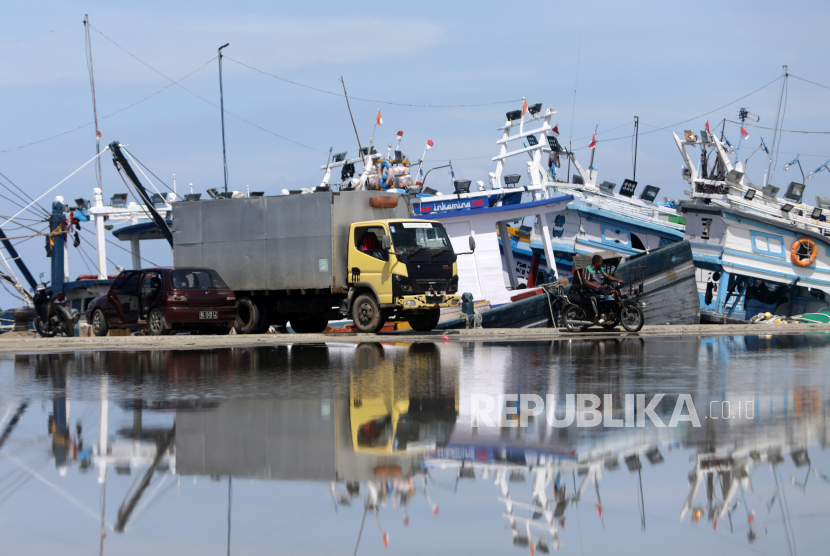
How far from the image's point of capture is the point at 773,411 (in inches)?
282

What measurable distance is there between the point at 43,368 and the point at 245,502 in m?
9.45

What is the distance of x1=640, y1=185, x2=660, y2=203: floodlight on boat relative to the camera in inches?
1650

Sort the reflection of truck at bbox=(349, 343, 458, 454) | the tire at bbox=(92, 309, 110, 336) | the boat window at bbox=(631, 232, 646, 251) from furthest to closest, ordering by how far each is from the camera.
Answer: the boat window at bbox=(631, 232, 646, 251)
the tire at bbox=(92, 309, 110, 336)
the reflection of truck at bbox=(349, 343, 458, 454)

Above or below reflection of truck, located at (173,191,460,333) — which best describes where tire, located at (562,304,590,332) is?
below

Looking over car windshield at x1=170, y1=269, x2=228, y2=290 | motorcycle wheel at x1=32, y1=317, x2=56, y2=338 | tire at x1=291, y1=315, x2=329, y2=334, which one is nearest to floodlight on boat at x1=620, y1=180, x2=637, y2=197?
tire at x1=291, y1=315, x2=329, y2=334

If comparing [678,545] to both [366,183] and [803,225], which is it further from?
[803,225]

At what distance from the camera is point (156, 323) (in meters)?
21.3

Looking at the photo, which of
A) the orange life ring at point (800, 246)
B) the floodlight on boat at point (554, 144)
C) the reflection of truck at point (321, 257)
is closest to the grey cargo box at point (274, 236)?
the reflection of truck at point (321, 257)

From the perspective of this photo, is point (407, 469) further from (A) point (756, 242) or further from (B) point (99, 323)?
(A) point (756, 242)

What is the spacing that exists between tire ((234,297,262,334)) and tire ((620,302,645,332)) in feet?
29.8

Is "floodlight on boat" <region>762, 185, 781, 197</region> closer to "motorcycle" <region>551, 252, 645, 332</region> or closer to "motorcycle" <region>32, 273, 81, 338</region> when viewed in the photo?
"motorcycle" <region>551, 252, 645, 332</region>
